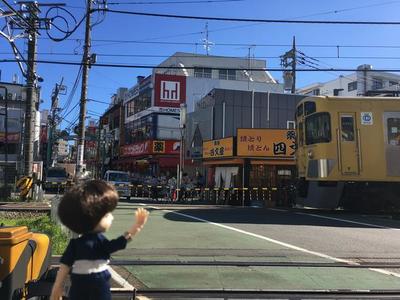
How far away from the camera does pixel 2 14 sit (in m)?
21.2

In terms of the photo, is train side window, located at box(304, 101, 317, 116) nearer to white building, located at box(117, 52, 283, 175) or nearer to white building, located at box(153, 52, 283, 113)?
white building, located at box(117, 52, 283, 175)

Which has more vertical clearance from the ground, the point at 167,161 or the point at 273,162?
the point at 167,161

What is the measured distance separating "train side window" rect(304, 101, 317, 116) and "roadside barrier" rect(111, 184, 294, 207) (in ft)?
19.7

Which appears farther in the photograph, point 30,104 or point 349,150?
point 30,104

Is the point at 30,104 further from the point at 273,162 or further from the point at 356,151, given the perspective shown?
the point at 356,151

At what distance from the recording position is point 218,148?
3300 cm

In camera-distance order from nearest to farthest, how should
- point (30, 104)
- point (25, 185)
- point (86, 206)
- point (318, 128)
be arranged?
1. point (86, 206)
2. point (318, 128)
3. point (25, 185)
4. point (30, 104)

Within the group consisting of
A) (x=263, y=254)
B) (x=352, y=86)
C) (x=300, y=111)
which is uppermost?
(x=352, y=86)

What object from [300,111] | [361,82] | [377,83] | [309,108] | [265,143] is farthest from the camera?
[377,83]

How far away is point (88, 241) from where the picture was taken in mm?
3939

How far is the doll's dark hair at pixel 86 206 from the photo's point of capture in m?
3.81

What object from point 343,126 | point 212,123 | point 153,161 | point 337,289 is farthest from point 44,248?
point 153,161

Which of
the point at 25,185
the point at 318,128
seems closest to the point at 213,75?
the point at 25,185

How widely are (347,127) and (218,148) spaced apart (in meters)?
13.9
